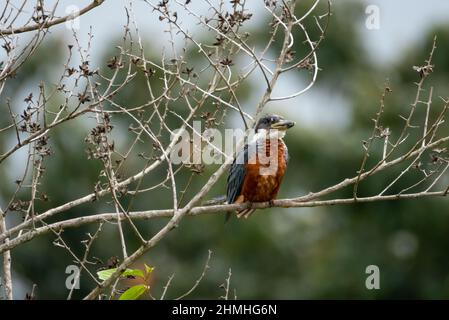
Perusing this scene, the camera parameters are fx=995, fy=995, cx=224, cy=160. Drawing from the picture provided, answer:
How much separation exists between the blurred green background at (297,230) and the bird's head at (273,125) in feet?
45.6

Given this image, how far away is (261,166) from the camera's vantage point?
28.7ft

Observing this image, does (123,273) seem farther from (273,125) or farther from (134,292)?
(273,125)

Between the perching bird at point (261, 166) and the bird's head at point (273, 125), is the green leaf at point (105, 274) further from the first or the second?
the bird's head at point (273, 125)

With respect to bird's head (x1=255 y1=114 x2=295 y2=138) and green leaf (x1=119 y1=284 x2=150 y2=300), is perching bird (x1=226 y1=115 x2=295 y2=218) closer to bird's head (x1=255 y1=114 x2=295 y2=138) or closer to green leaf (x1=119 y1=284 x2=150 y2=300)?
bird's head (x1=255 y1=114 x2=295 y2=138)

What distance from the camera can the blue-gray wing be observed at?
872cm

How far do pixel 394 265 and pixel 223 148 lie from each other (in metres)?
19.7

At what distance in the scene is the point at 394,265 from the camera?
2636 cm

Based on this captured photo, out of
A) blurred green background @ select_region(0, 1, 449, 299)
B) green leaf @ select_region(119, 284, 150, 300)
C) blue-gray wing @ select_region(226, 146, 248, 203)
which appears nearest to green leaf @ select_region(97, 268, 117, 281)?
green leaf @ select_region(119, 284, 150, 300)

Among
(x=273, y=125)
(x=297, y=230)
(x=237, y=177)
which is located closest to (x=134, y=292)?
(x=237, y=177)

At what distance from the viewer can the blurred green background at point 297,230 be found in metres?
24.5

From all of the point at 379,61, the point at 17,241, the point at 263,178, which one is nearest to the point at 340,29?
the point at 379,61

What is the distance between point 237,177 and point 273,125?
558mm

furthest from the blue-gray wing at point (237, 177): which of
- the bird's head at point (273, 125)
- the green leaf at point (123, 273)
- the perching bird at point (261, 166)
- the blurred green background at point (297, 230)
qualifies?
the blurred green background at point (297, 230)
